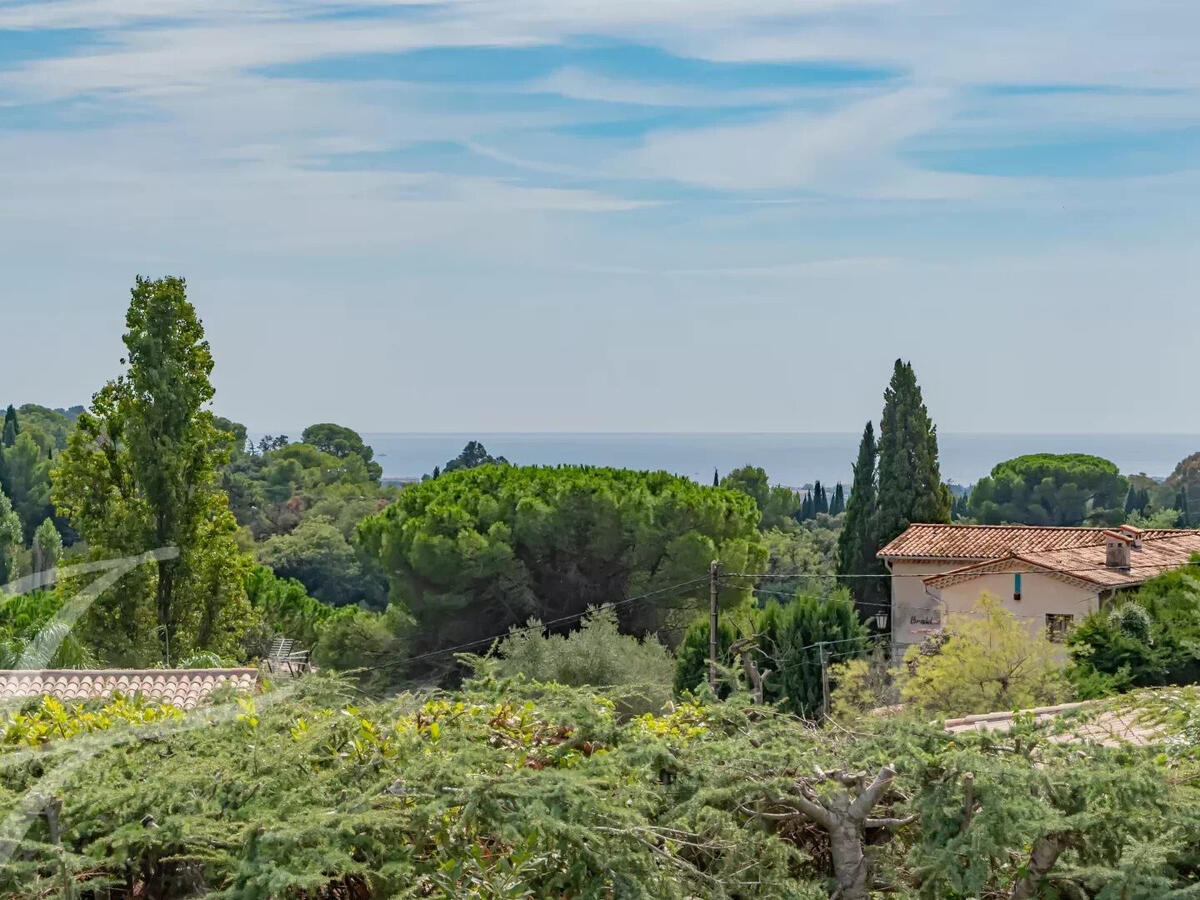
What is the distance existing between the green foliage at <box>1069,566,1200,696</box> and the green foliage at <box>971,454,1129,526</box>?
161ft

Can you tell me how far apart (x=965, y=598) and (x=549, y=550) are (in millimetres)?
9436

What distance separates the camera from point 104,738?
486 centimetres

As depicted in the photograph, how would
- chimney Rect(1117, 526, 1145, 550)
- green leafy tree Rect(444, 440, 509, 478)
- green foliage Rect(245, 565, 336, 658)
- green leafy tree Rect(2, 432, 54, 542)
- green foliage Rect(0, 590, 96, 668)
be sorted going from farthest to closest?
green leafy tree Rect(444, 440, 509, 478)
green leafy tree Rect(2, 432, 54, 542)
green foliage Rect(245, 565, 336, 658)
chimney Rect(1117, 526, 1145, 550)
green foliage Rect(0, 590, 96, 668)

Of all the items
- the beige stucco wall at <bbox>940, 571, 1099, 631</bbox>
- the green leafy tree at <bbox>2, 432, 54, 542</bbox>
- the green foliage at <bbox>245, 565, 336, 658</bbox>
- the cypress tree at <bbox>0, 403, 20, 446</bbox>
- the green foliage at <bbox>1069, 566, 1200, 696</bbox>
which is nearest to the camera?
the green foliage at <bbox>1069, 566, 1200, 696</bbox>

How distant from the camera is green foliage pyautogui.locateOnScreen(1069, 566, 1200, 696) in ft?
59.1

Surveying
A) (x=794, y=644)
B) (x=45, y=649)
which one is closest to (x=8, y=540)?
(x=794, y=644)

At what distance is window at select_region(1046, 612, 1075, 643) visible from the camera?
2577cm

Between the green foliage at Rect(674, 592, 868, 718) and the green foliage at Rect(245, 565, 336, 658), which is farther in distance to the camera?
the green foliage at Rect(245, 565, 336, 658)

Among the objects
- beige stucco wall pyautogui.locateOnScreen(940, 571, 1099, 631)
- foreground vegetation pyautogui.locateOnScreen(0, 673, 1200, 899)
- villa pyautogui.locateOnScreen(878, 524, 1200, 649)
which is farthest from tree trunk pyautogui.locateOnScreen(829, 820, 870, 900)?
villa pyautogui.locateOnScreen(878, 524, 1200, 649)

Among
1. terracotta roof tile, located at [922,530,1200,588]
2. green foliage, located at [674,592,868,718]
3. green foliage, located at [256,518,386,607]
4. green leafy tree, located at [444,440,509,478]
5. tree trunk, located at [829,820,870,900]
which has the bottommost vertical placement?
green foliage, located at [256,518,386,607]

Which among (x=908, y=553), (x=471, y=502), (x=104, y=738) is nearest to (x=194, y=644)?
(x=471, y=502)

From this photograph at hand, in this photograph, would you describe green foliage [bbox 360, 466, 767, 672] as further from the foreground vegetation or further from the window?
the foreground vegetation

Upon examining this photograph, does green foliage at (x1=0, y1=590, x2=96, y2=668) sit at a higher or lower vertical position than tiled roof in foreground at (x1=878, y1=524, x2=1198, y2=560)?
lower

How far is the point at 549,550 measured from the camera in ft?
109
